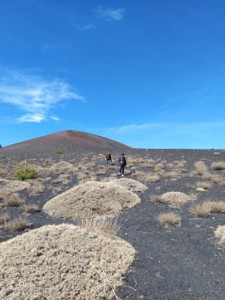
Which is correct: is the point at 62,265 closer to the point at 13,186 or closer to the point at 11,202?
the point at 11,202

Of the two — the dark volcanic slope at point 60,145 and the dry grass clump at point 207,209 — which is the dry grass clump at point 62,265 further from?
the dark volcanic slope at point 60,145

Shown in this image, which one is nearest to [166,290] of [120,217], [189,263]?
[189,263]

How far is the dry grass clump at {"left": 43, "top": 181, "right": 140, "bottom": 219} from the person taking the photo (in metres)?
13.1

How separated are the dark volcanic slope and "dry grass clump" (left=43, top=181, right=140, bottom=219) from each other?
2873cm

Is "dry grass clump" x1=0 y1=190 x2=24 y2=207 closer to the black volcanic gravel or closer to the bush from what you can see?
the black volcanic gravel

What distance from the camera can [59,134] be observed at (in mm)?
60375

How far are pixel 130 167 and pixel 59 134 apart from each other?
34064mm

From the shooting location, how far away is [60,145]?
52.1 metres

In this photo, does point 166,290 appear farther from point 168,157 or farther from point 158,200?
point 168,157

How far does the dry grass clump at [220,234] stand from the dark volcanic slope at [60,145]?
113ft

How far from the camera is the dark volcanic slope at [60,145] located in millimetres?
46969

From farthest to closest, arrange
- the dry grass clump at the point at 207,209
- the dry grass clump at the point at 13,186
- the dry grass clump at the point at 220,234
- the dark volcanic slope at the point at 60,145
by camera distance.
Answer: the dark volcanic slope at the point at 60,145
the dry grass clump at the point at 13,186
the dry grass clump at the point at 207,209
the dry grass clump at the point at 220,234

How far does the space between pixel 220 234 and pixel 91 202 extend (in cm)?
539

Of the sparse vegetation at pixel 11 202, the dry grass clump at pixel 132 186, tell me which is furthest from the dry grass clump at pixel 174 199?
the sparse vegetation at pixel 11 202
